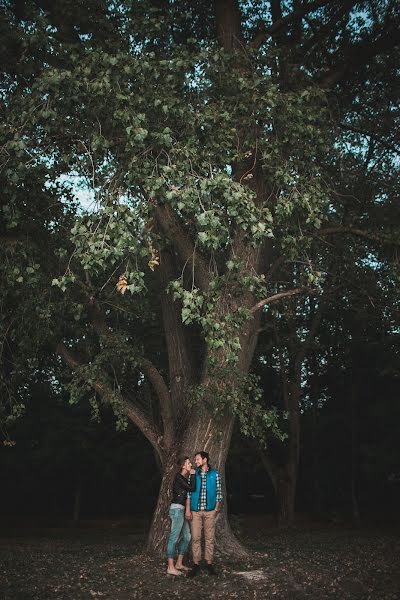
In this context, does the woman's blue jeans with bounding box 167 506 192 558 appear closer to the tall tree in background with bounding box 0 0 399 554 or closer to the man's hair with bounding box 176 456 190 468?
the man's hair with bounding box 176 456 190 468

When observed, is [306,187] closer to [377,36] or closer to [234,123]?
[234,123]

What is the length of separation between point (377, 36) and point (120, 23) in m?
5.83

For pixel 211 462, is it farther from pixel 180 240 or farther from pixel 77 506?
pixel 77 506

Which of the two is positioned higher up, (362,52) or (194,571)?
(362,52)

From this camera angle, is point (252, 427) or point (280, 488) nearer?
point (252, 427)

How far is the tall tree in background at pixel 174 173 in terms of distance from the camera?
8.92 metres

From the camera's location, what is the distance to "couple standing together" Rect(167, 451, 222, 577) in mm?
10375

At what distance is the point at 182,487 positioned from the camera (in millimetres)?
10461

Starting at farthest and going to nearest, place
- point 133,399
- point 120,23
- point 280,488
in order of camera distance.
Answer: point 280,488, point 133,399, point 120,23

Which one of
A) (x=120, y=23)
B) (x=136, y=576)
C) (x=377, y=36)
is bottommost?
(x=136, y=576)

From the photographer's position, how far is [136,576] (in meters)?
10.4

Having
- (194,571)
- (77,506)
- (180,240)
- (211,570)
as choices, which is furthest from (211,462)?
(77,506)

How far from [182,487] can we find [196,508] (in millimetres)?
380

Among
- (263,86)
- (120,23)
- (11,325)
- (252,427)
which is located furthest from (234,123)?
(11,325)
